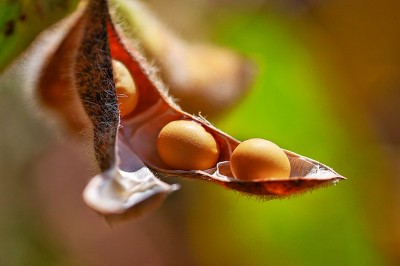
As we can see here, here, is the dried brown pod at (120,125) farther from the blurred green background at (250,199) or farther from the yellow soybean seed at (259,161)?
the blurred green background at (250,199)

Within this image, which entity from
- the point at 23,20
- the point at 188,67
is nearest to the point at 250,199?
the point at 188,67

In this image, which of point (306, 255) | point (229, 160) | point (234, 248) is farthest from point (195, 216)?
point (229, 160)

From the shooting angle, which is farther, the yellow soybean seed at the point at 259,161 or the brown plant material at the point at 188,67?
the brown plant material at the point at 188,67

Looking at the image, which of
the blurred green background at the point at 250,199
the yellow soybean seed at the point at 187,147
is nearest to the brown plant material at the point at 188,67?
the blurred green background at the point at 250,199

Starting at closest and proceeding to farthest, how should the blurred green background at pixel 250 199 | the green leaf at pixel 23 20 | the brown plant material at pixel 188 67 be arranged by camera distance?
the green leaf at pixel 23 20
the brown plant material at pixel 188 67
the blurred green background at pixel 250 199

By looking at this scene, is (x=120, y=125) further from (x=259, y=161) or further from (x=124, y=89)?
(x=259, y=161)

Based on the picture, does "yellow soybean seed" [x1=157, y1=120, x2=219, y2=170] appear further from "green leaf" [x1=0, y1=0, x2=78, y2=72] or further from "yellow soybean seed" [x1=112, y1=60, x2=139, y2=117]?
"green leaf" [x1=0, y1=0, x2=78, y2=72]
